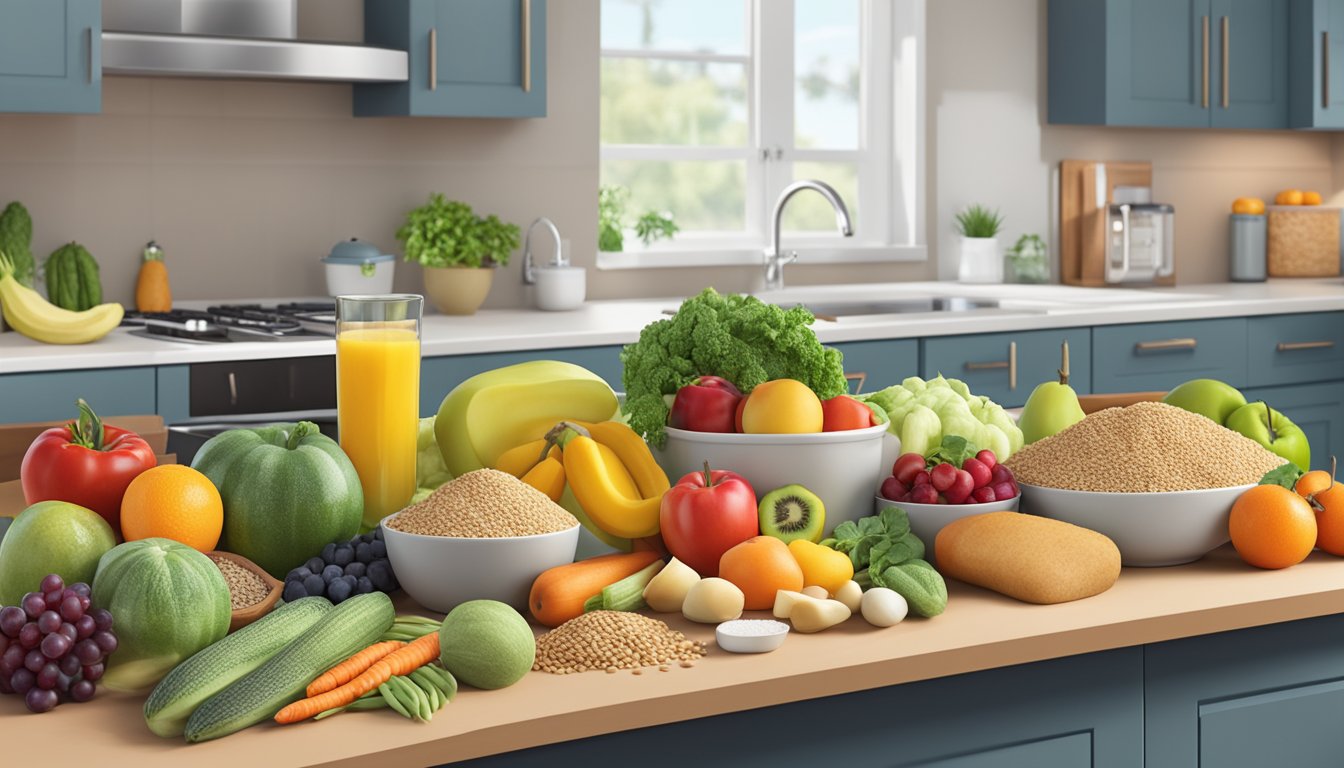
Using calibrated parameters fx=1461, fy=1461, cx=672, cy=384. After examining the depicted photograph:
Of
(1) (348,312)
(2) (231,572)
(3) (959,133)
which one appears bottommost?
(2) (231,572)

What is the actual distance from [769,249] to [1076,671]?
3.25m

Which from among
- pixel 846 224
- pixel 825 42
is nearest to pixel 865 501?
pixel 846 224

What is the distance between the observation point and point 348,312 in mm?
1485

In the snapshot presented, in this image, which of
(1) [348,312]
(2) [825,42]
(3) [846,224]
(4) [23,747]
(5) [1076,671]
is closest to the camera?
(4) [23,747]

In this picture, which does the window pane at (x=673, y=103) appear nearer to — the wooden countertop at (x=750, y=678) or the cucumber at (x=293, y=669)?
the wooden countertop at (x=750, y=678)

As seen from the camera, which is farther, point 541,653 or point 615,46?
point 615,46

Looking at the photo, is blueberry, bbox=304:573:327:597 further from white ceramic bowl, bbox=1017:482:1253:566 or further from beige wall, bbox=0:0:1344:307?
beige wall, bbox=0:0:1344:307

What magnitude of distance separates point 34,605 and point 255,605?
189 mm

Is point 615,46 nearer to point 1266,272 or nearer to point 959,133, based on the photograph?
point 959,133

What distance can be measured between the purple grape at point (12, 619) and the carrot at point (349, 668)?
22 cm

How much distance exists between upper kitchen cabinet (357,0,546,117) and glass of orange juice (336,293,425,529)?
2367 millimetres

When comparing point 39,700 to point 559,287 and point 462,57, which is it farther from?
point 559,287

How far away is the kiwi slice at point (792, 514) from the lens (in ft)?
4.65

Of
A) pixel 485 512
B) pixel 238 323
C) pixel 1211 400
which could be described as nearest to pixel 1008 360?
pixel 238 323
